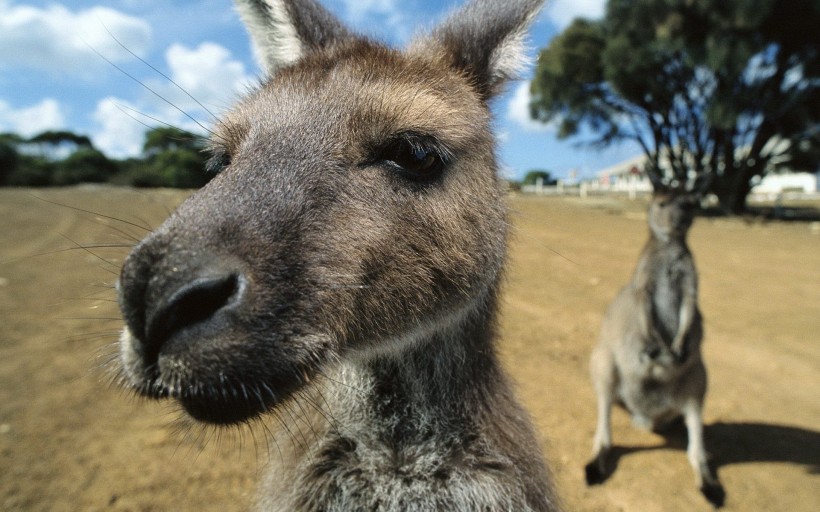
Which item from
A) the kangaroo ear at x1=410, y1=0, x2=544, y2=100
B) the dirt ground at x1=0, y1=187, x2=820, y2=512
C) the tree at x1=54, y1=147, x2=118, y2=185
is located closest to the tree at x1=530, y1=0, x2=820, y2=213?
the dirt ground at x1=0, y1=187, x2=820, y2=512

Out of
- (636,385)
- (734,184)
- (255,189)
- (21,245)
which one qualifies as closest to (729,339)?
(636,385)

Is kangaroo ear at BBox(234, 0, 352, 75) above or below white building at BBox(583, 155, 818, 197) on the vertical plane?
above

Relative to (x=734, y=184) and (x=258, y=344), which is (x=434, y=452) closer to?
(x=258, y=344)

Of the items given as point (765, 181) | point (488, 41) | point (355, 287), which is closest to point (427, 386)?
point (355, 287)

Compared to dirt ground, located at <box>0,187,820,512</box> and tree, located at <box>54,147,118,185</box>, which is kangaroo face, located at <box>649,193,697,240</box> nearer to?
dirt ground, located at <box>0,187,820,512</box>

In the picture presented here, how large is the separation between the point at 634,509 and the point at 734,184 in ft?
87.7

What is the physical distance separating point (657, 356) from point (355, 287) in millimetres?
3953

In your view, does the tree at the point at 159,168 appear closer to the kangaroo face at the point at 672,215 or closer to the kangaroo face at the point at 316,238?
the kangaroo face at the point at 672,215

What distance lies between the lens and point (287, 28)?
110 inches

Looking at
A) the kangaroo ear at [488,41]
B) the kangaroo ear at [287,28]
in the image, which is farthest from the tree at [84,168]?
the kangaroo ear at [488,41]

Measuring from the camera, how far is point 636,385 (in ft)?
15.4

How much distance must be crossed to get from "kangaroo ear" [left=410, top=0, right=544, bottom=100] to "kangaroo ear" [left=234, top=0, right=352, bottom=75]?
59 cm

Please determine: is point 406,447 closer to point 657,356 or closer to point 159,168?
point 657,356

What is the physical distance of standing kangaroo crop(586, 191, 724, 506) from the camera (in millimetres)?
4344
